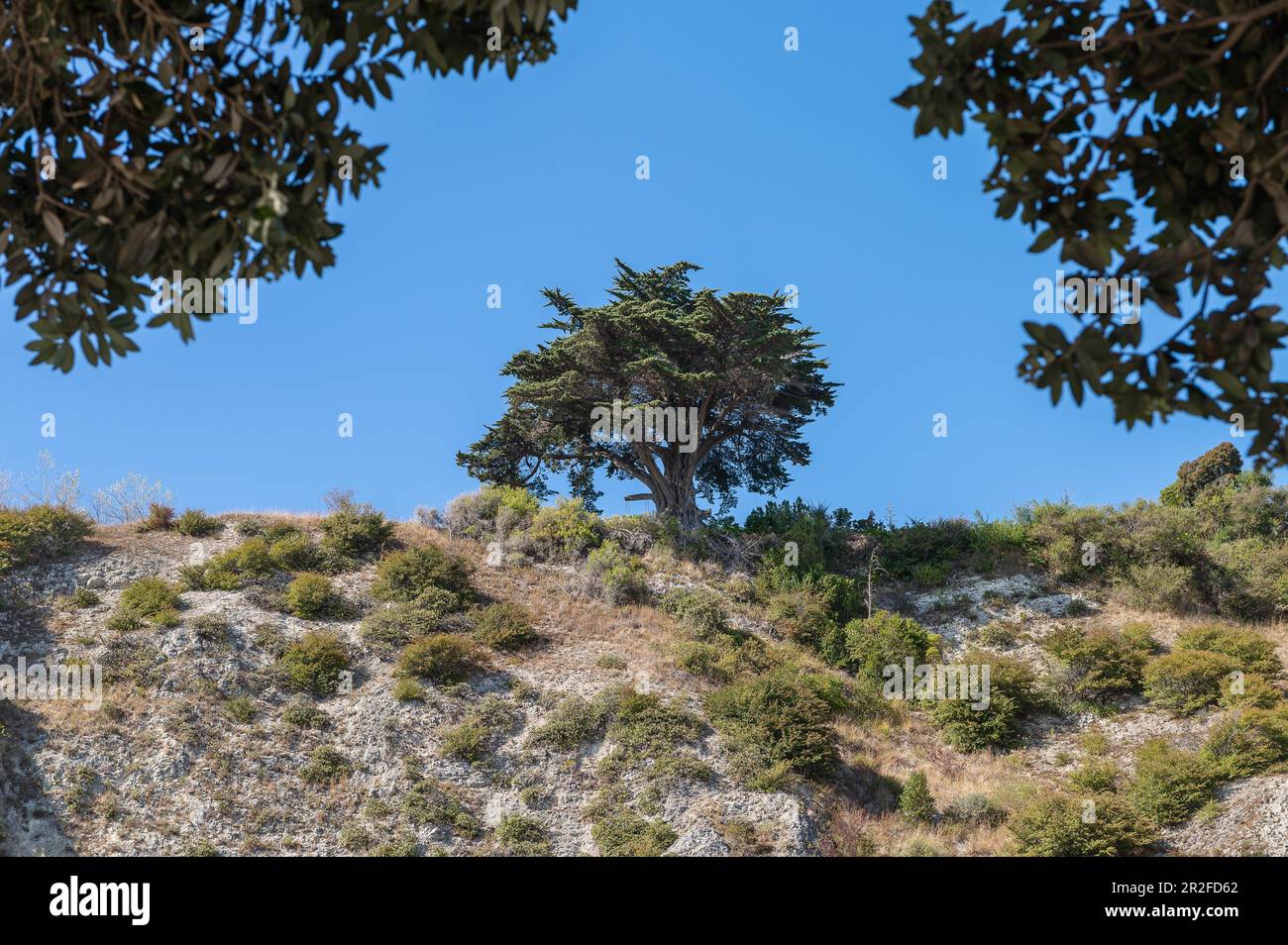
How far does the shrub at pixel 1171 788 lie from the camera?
48.7 feet

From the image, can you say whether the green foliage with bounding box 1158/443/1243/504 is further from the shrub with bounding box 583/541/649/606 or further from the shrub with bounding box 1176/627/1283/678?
the shrub with bounding box 583/541/649/606

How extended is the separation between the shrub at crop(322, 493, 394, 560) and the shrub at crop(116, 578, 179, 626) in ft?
12.2

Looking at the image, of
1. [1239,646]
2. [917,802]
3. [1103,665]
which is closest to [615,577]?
[917,802]

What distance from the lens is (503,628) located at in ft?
63.4

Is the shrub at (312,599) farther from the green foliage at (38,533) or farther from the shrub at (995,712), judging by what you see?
the shrub at (995,712)

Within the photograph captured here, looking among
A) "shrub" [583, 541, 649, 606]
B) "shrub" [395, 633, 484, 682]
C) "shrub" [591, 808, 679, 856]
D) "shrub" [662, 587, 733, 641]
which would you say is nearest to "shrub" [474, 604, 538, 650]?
"shrub" [395, 633, 484, 682]

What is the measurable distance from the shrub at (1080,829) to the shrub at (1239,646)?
20.3 ft

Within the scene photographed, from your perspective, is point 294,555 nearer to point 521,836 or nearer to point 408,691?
point 408,691

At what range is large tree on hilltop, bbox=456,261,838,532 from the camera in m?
26.0

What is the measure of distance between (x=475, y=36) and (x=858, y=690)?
16.7 m

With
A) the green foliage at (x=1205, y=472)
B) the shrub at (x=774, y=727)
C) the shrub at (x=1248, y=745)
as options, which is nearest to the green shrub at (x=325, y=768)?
the shrub at (x=774, y=727)
